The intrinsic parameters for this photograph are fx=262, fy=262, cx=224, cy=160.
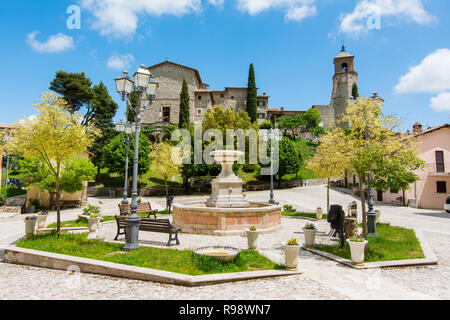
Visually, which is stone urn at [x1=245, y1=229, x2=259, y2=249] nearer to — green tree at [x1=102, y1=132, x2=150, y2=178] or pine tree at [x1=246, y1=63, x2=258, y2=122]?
green tree at [x1=102, y1=132, x2=150, y2=178]

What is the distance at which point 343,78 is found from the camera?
72.4m

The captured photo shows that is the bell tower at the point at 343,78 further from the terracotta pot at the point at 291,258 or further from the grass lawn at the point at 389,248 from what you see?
the terracotta pot at the point at 291,258

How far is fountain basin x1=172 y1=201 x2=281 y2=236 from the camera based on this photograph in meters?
10.4

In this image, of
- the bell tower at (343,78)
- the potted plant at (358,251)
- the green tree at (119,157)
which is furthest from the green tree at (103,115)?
the bell tower at (343,78)

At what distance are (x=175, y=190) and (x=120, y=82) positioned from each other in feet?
94.5

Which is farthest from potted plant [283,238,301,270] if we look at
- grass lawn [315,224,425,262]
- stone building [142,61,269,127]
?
stone building [142,61,269,127]

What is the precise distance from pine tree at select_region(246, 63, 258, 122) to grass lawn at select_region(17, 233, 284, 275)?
158 ft

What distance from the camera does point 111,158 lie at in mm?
35000

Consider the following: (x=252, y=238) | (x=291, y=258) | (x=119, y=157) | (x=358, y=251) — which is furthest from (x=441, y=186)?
(x=119, y=157)

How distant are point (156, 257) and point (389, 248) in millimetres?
7022

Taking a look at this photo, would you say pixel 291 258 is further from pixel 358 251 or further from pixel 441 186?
pixel 441 186

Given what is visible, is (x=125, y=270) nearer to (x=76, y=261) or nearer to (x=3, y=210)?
(x=76, y=261)

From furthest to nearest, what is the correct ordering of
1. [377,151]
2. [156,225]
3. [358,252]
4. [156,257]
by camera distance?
[156,225] → [377,151] → [156,257] → [358,252]

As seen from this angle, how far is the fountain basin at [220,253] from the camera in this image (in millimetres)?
6168
